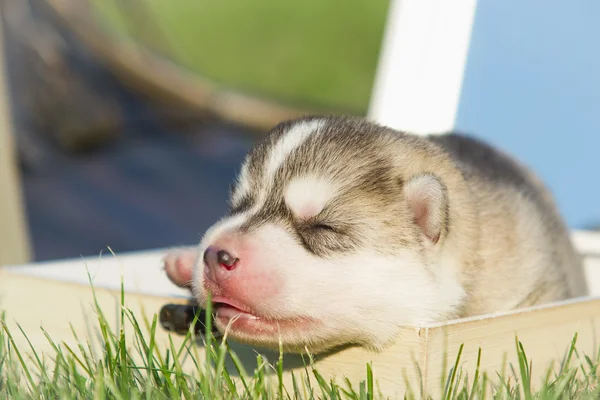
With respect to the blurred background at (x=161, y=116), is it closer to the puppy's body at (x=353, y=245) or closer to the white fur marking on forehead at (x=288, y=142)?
the puppy's body at (x=353, y=245)

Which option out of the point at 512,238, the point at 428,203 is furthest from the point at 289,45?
the point at 428,203

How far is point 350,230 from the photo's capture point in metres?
2.48

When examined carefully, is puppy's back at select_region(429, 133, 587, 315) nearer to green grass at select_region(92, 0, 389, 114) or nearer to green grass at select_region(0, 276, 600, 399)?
green grass at select_region(0, 276, 600, 399)

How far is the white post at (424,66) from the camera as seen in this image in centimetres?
496

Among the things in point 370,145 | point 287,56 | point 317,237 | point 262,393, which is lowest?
point 262,393

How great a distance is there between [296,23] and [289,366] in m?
12.4

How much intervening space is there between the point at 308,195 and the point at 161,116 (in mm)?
7171

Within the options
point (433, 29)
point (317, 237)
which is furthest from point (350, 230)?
point (433, 29)

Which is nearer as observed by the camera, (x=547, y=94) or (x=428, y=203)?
(x=428, y=203)

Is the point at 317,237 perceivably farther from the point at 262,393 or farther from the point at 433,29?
the point at 433,29

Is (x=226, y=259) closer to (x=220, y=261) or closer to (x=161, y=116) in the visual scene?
(x=220, y=261)

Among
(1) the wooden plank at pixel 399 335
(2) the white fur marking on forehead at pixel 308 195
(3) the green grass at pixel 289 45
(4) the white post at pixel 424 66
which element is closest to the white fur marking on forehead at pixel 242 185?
(2) the white fur marking on forehead at pixel 308 195

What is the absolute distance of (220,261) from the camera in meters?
2.31

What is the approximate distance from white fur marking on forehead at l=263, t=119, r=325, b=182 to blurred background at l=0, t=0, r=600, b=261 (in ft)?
7.35
